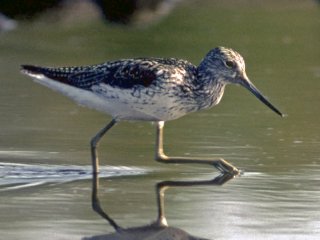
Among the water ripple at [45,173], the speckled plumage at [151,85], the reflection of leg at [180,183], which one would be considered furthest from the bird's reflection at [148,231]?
the speckled plumage at [151,85]

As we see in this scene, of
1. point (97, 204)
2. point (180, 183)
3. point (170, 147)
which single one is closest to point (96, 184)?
point (180, 183)

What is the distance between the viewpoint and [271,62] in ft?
45.6

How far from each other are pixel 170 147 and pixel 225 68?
2.76 feet

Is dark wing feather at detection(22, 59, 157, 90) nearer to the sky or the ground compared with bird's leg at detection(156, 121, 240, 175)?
nearer to the sky

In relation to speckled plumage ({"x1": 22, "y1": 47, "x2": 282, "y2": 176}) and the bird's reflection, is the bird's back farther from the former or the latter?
the bird's reflection

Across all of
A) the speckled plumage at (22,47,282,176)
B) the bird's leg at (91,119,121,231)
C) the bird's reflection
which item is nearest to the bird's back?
the speckled plumage at (22,47,282,176)

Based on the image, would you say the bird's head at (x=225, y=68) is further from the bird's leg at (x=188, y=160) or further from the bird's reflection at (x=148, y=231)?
the bird's reflection at (x=148, y=231)

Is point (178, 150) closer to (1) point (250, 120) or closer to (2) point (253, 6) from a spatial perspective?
(1) point (250, 120)

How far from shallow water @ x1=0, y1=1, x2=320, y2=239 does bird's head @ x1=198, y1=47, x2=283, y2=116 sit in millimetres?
540

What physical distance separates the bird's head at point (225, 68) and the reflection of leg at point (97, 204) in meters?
1.17

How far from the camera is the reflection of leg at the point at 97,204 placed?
717cm

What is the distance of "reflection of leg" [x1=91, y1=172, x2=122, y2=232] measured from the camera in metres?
7.17

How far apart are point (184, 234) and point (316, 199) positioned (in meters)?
1.26

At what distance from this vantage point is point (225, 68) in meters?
9.23
